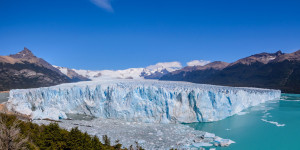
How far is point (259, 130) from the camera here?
1678cm

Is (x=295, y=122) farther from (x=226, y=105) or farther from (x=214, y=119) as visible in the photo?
(x=214, y=119)

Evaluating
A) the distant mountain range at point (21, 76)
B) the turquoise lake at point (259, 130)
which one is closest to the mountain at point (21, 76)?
the distant mountain range at point (21, 76)

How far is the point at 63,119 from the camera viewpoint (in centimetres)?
2094

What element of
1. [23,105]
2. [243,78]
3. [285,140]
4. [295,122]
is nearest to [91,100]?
[23,105]

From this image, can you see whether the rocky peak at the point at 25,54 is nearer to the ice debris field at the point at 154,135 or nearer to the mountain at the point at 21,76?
the mountain at the point at 21,76

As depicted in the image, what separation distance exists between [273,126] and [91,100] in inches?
744

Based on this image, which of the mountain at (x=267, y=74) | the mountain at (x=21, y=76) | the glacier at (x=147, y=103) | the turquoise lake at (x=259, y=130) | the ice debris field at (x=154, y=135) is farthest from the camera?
the mountain at (x=21, y=76)

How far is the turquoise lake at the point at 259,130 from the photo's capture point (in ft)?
44.3

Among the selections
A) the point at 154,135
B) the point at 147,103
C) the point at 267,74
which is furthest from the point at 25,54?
the point at 154,135

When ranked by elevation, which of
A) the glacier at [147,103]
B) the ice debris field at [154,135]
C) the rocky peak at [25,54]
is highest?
the rocky peak at [25,54]

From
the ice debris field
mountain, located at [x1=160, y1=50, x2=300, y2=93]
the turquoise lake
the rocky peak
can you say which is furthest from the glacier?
the rocky peak

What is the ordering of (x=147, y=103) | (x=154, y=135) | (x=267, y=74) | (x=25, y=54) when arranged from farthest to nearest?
(x=25, y=54)
(x=267, y=74)
(x=147, y=103)
(x=154, y=135)

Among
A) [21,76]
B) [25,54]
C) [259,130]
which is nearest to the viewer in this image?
[259,130]

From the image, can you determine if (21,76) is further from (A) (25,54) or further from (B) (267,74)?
(B) (267,74)
